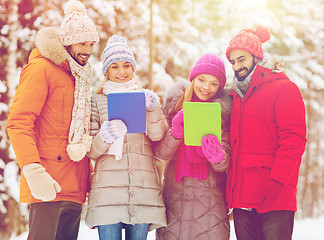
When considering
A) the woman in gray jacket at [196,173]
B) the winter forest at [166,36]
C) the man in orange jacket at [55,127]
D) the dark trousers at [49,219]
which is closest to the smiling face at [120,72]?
the man in orange jacket at [55,127]

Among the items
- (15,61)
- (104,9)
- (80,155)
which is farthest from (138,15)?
(80,155)

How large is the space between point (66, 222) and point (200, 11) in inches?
252

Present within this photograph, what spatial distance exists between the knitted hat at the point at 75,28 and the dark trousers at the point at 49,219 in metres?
1.36

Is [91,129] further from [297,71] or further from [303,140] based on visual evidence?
[297,71]

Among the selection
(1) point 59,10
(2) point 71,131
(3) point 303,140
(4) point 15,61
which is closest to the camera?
(3) point 303,140

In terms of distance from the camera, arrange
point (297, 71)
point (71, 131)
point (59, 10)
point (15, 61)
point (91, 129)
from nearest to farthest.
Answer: point (71, 131) → point (91, 129) → point (15, 61) → point (59, 10) → point (297, 71)

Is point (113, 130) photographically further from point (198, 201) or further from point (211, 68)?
point (211, 68)

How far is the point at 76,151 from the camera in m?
2.70

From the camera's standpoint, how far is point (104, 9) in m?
6.81

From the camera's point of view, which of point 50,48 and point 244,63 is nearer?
point 50,48

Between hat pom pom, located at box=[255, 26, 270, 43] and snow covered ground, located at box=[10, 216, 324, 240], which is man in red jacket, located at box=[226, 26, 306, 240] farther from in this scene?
snow covered ground, located at box=[10, 216, 324, 240]

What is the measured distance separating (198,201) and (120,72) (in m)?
1.35

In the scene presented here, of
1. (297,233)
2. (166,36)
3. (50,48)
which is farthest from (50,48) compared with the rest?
(297,233)

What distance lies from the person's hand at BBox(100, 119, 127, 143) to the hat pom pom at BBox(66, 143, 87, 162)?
22cm
